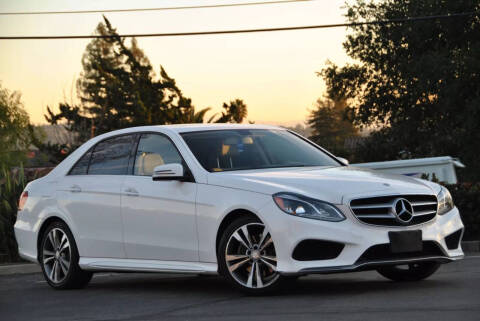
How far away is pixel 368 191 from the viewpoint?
840 cm

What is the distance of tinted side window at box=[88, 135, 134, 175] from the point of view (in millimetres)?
10250

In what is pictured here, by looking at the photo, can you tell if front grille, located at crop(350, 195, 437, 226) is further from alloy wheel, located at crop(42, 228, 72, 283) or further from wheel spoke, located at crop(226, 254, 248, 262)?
alloy wheel, located at crop(42, 228, 72, 283)

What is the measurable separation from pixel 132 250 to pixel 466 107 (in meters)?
35.9

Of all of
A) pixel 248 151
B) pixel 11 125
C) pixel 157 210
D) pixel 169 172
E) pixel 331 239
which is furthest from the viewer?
pixel 11 125

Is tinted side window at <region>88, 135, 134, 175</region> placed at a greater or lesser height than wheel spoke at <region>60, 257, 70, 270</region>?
greater

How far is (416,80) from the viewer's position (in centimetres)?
4694

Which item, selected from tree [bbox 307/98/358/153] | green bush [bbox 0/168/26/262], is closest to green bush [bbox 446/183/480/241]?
green bush [bbox 0/168/26/262]

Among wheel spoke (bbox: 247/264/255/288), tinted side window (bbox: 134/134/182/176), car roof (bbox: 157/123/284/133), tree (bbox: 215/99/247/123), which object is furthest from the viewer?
tree (bbox: 215/99/247/123)

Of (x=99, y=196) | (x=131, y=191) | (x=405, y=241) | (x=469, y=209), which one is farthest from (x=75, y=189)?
(x=469, y=209)

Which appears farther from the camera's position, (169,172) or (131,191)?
(131,191)

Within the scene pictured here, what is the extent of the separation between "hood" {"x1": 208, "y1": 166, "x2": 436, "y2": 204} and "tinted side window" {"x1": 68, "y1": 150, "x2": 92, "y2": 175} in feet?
7.27

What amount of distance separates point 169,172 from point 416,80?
3895cm

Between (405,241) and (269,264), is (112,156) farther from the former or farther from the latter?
(405,241)

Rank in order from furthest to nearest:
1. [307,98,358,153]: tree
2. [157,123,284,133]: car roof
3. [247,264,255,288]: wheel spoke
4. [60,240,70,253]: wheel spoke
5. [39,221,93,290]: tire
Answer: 1. [307,98,358,153]: tree
2. [60,240,70,253]: wheel spoke
3. [39,221,93,290]: tire
4. [157,123,284,133]: car roof
5. [247,264,255,288]: wheel spoke
